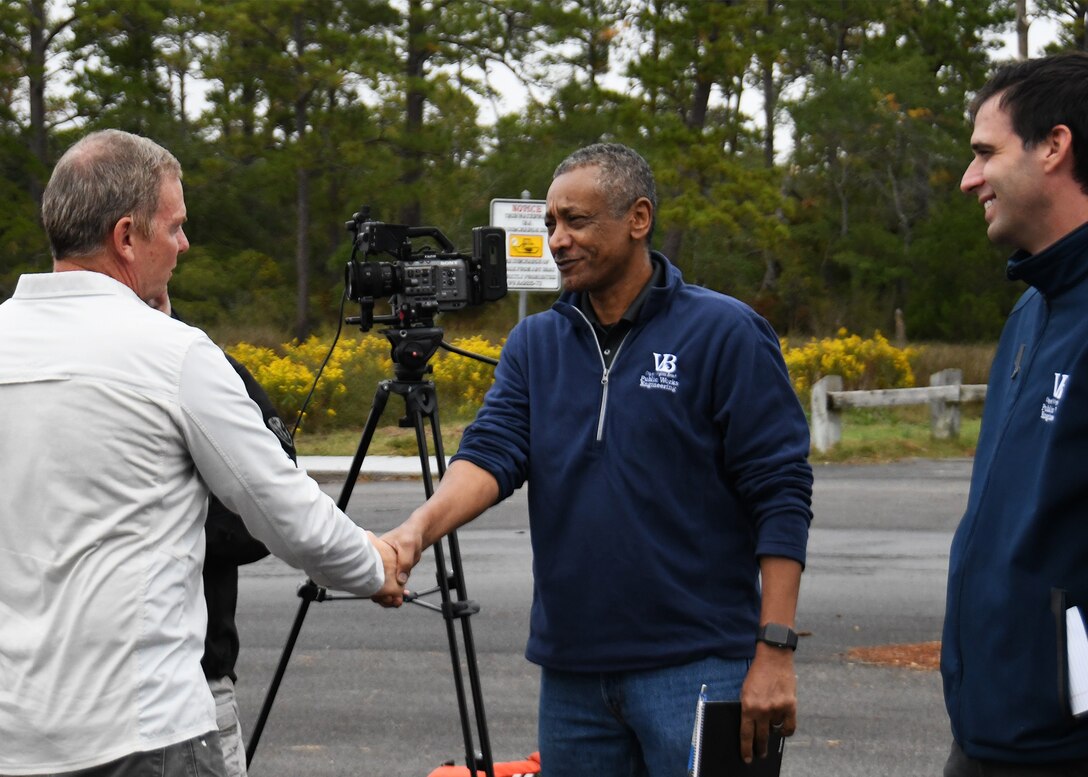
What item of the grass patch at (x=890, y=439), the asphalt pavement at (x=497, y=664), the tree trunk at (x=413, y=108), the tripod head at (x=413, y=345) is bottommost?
the grass patch at (x=890, y=439)

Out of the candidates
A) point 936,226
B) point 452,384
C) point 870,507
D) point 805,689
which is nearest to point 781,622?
point 805,689

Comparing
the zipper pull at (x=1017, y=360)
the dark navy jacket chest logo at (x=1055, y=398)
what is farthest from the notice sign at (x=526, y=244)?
the dark navy jacket chest logo at (x=1055, y=398)

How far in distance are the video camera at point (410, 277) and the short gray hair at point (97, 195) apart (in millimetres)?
1852

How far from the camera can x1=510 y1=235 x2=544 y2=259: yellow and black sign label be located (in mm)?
17969

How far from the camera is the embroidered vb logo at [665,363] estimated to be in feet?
11.4

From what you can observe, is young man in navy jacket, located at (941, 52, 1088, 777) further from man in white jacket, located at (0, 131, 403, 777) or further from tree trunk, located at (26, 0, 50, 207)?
tree trunk, located at (26, 0, 50, 207)

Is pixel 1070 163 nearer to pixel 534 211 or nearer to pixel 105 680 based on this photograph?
pixel 105 680

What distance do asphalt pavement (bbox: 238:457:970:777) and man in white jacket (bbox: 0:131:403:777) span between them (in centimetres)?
110

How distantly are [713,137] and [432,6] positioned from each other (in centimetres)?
698

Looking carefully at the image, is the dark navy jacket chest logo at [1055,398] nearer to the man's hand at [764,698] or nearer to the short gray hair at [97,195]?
the man's hand at [764,698]

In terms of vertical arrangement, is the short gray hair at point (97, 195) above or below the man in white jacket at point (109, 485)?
above

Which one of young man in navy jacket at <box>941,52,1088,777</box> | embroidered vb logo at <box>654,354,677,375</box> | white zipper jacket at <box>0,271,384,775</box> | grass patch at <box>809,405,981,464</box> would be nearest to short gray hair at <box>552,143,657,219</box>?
embroidered vb logo at <box>654,354,677,375</box>

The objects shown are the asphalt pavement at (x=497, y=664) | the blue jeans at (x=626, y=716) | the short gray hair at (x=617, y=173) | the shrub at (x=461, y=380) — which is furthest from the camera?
the shrub at (x=461, y=380)

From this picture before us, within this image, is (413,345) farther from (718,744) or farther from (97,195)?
(97,195)
